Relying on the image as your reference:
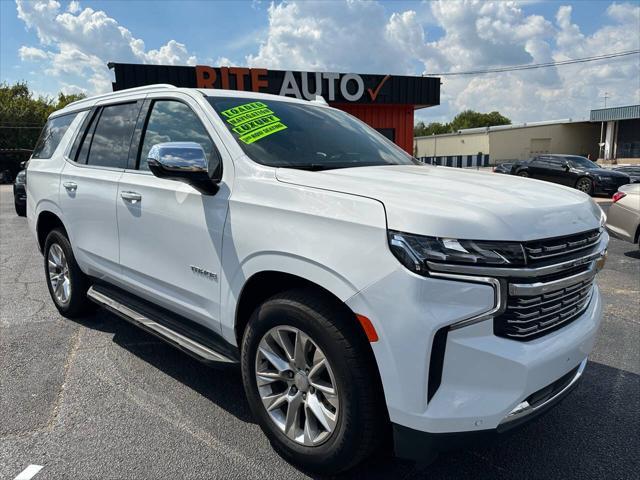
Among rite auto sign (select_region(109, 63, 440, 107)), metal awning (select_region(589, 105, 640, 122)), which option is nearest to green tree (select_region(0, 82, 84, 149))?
rite auto sign (select_region(109, 63, 440, 107))

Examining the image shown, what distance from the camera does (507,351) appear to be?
1919mm

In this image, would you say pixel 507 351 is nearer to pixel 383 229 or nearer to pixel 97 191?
pixel 383 229

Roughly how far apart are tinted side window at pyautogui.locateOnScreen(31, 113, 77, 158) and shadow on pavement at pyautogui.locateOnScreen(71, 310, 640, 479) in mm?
2378

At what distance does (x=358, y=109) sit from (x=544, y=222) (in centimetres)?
1510

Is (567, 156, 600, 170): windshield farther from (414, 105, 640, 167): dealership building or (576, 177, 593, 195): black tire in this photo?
(414, 105, 640, 167): dealership building

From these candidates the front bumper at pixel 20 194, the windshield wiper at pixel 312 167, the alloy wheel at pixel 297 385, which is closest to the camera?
the alloy wheel at pixel 297 385

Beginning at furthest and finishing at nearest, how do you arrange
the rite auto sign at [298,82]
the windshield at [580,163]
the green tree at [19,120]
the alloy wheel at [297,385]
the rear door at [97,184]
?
the green tree at [19,120], the windshield at [580,163], the rite auto sign at [298,82], the rear door at [97,184], the alloy wheel at [297,385]

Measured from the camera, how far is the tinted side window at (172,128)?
3006mm

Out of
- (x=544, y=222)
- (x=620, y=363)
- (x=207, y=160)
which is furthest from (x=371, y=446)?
(x=620, y=363)

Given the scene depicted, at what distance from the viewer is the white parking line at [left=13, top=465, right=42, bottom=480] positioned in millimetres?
2414

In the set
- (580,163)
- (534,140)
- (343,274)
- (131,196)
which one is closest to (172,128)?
(131,196)

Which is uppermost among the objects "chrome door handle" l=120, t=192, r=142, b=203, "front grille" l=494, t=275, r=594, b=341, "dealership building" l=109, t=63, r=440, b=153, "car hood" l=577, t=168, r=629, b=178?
"dealership building" l=109, t=63, r=440, b=153

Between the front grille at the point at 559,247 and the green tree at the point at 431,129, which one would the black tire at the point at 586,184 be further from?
the green tree at the point at 431,129

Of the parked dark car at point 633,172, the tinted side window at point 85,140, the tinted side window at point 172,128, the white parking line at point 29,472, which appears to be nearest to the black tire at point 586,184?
the parked dark car at point 633,172
